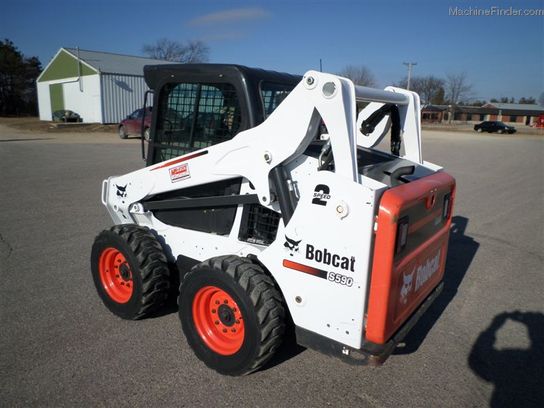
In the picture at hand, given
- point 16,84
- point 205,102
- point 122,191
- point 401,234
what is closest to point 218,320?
point 401,234

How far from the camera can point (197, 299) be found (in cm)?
318

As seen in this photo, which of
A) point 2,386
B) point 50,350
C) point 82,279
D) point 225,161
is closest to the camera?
point 2,386

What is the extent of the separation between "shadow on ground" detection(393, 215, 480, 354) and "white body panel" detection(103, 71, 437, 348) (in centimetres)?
73

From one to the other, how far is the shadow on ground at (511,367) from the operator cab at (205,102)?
2560 mm

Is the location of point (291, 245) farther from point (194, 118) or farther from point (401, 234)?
point (194, 118)

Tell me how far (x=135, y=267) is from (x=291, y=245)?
1487 millimetres

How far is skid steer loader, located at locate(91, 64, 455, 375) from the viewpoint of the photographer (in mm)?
2623

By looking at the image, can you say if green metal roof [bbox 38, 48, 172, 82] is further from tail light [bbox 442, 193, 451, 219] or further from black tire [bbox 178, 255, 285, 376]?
tail light [bbox 442, 193, 451, 219]

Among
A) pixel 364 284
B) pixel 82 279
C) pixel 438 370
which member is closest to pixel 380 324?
pixel 364 284

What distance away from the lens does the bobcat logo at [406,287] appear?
286 centimetres

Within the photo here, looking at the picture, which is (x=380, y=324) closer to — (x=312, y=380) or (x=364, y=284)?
(x=364, y=284)

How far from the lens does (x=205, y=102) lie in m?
3.51

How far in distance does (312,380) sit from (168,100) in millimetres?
2584

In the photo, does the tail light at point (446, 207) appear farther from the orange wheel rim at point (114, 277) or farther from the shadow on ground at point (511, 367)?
the orange wheel rim at point (114, 277)
